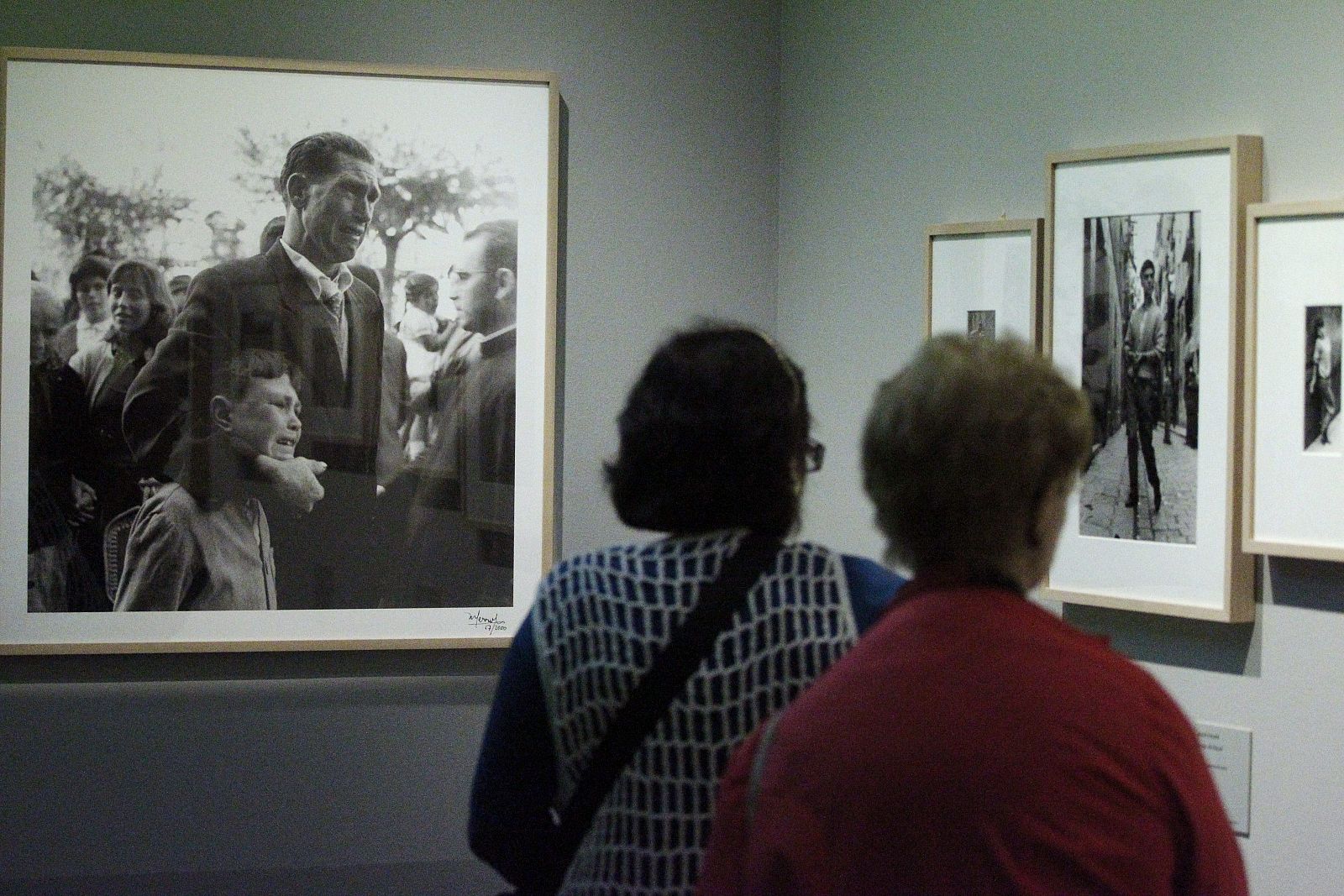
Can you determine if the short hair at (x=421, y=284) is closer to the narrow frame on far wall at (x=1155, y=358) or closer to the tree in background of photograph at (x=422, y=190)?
the tree in background of photograph at (x=422, y=190)

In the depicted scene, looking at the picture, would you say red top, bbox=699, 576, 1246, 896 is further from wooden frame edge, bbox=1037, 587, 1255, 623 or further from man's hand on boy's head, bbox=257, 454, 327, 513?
man's hand on boy's head, bbox=257, 454, 327, 513

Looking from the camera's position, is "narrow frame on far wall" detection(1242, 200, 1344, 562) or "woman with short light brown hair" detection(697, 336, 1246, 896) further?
"narrow frame on far wall" detection(1242, 200, 1344, 562)

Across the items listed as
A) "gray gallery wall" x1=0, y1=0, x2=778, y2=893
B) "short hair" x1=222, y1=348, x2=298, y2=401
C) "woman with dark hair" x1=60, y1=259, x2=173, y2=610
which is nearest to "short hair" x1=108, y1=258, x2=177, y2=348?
"woman with dark hair" x1=60, y1=259, x2=173, y2=610

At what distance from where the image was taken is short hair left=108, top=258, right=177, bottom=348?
2346 millimetres

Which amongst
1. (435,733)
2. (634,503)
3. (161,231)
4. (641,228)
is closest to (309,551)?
(435,733)

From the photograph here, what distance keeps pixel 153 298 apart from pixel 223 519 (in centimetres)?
41

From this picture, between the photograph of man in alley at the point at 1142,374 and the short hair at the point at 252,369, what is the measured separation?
4.51 ft

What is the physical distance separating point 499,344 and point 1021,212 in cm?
96

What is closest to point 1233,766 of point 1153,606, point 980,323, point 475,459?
point 1153,606

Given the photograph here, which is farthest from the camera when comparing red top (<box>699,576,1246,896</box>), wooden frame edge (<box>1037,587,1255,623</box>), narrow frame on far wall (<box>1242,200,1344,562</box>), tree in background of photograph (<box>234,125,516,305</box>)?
tree in background of photograph (<box>234,125,516,305</box>)

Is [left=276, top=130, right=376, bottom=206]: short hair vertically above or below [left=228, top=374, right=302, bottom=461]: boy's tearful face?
above

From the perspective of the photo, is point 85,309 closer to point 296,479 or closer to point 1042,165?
point 296,479

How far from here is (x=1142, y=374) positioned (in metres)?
1.96

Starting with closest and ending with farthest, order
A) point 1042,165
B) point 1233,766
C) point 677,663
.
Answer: point 677,663 → point 1233,766 → point 1042,165
